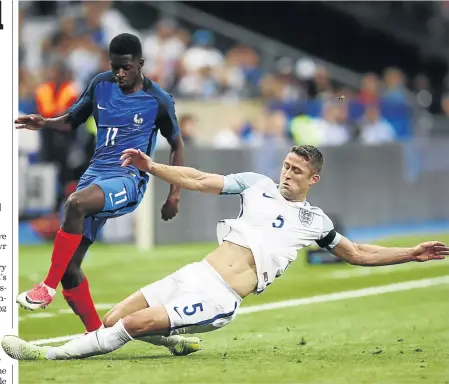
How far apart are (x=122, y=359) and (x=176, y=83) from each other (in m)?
6.09

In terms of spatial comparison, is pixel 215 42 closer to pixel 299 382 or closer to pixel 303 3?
pixel 303 3

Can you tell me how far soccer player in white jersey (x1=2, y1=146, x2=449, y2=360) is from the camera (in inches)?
225

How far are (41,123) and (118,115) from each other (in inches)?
18.3

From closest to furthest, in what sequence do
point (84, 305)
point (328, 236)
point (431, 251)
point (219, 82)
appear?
point (431, 251) → point (328, 236) → point (84, 305) → point (219, 82)

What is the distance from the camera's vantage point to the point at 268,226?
593 centimetres

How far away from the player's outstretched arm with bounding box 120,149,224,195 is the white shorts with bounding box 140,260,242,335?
521 millimetres

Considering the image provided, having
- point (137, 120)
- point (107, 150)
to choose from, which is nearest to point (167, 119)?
point (137, 120)

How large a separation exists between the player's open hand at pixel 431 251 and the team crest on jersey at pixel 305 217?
64 cm

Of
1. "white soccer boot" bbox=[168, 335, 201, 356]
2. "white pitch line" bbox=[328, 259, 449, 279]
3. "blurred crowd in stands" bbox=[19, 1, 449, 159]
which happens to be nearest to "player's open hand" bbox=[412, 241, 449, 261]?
"white soccer boot" bbox=[168, 335, 201, 356]

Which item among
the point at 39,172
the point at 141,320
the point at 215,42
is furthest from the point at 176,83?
the point at 141,320

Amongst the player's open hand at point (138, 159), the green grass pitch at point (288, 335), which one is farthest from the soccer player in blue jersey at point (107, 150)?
the player's open hand at point (138, 159)

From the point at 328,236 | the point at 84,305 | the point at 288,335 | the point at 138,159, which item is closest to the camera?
the point at 138,159

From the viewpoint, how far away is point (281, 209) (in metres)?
5.98

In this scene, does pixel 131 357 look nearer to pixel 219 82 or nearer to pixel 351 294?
pixel 351 294
